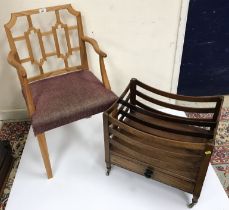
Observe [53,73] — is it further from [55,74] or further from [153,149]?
[153,149]

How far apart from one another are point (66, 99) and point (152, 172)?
0.57 metres

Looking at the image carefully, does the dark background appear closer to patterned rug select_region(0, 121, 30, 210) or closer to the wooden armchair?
the wooden armchair

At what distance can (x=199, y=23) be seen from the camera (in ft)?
5.81

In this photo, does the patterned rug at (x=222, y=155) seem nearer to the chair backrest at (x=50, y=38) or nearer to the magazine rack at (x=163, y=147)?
the magazine rack at (x=163, y=147)

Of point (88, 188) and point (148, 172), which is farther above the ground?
point (148, 172)

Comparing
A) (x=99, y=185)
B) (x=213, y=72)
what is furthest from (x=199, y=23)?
(x=99, y=185)

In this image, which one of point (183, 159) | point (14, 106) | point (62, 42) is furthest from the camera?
point (14, 106)

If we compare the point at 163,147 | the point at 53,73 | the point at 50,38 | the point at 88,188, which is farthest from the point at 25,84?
the point at 163,147

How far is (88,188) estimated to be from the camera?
1.46 m

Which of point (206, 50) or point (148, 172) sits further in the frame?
point (206, 50)

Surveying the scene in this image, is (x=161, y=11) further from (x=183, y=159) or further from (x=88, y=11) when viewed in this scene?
(x=183, y=159)

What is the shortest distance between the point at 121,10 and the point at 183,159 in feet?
3.13

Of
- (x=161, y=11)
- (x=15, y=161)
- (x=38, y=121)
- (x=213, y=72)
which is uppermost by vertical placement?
(x=161, y=11)

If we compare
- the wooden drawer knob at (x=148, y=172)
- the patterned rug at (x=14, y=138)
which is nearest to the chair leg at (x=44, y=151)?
the patterned rug at (x=14, y=138)
